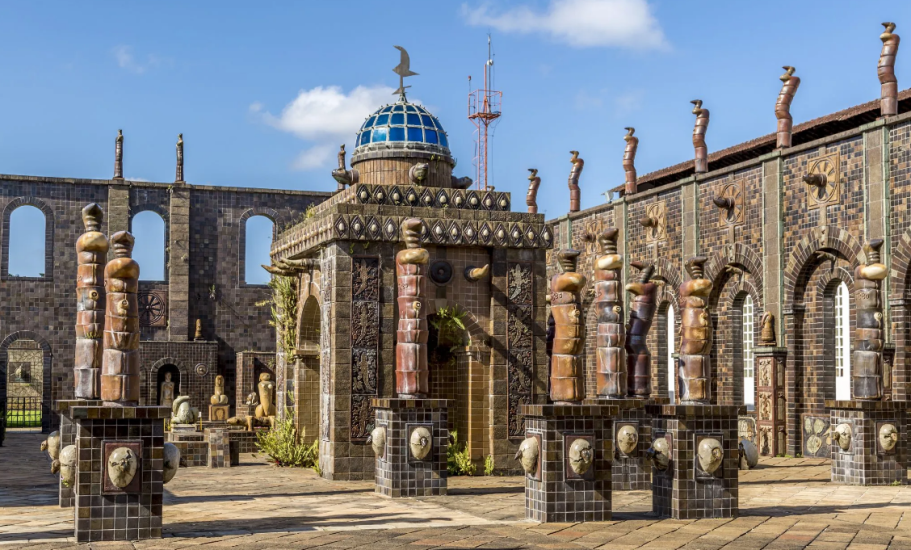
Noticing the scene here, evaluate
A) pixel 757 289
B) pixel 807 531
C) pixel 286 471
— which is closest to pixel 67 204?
pixel 286 471

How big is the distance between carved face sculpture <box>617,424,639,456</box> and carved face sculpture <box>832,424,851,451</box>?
3709mm

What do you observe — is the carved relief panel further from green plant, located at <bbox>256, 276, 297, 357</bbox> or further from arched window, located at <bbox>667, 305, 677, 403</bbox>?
arched window, located at <bbox>667, 305, 677, 403</bbox>

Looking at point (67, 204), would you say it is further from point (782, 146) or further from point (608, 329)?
point (608, 329)

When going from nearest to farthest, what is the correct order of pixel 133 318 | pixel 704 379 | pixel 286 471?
1. pixel 133 318
2. pixel 704 379
3. pixel 286 471

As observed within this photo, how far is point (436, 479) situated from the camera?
1455 cm

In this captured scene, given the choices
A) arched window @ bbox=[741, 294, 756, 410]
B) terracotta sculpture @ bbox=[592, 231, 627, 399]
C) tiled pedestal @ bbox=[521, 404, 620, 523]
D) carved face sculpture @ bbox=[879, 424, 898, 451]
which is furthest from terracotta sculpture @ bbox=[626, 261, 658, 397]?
arched window @ bbox=[741, 294, 756, 410]

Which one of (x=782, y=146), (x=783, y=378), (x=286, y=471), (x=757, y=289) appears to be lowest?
(x=286, y=471)

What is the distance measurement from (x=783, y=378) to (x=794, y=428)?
3.40ft

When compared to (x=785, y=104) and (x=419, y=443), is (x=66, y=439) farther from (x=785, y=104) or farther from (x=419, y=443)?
(x=785, y=104)

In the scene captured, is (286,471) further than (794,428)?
No

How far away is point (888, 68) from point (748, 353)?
25.2 ft

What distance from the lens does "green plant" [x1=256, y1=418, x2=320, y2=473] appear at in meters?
18.7

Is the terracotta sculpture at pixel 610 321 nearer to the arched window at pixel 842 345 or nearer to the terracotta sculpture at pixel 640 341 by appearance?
the terracotta sculpture at pixel 640 341

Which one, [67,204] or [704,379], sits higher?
[67,204]
